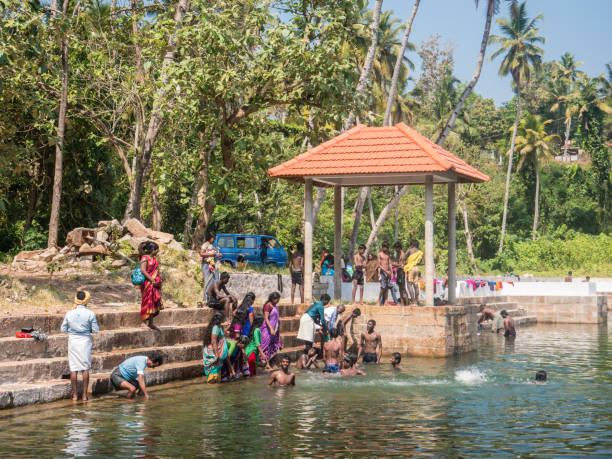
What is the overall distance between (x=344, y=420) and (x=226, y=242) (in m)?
A: 19.9

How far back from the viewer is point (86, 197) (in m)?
26.2

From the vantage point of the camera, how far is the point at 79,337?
11039 millimetres

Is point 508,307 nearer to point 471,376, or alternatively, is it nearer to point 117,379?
point 471,376

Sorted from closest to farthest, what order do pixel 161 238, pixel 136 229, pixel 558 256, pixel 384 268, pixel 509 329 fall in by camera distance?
pixel 384 268
pixel 136 229
pixel 161 238
pixel 509 329
pixel 558 256

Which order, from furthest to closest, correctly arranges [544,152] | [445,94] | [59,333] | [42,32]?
1. [544,152]
2. [445,94]
3. [42,32]
4. [59,333]

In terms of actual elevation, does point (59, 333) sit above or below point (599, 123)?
below

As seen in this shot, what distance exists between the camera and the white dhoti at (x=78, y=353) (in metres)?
11.0

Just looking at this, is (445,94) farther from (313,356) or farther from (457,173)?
(313,356)

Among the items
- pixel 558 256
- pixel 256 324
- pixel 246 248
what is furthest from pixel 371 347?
pixel 558 256

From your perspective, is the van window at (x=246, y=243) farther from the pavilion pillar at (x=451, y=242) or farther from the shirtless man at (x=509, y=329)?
the pavilion pillar at (x=451, y=242)

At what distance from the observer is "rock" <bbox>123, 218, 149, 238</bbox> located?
20.3m

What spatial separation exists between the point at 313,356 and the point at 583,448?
7864 millimetres

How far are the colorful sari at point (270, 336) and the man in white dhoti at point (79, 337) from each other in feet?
15.7

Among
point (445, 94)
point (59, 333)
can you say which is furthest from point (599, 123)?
point (59, 333)
